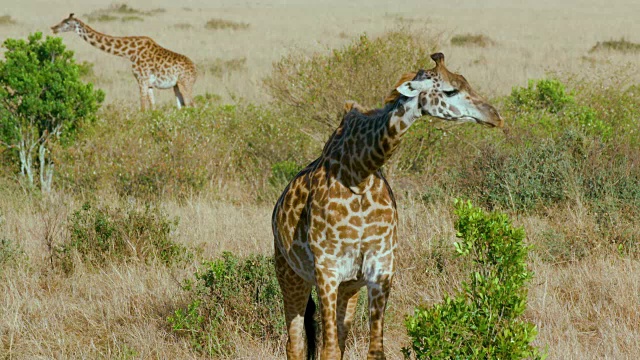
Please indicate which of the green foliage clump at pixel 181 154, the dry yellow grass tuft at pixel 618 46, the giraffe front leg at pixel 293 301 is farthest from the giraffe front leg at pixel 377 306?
the dry yellow grass tuft at pixel 618 46

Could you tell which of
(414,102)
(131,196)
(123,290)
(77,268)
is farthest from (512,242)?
(131,196)

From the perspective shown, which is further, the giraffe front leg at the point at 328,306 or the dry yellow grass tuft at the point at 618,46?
the dry yellow grass tuft at the point at 618,46

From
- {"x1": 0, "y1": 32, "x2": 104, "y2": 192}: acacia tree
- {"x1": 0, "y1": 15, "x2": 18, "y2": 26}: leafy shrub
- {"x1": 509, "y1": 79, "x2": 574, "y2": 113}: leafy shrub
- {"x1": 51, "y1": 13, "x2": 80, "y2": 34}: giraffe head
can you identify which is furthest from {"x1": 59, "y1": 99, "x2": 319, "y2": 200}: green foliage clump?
{"x1": 0, "y1": 15, "x2": 18, "y2": 26}: leafy shrub

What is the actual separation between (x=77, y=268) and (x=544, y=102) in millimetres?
8056

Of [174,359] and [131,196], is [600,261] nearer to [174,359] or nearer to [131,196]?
[174,359]

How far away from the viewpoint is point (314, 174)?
156 inches

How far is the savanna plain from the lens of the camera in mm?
5219

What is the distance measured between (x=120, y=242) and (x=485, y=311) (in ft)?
13.0

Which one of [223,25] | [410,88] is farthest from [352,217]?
[223,25]

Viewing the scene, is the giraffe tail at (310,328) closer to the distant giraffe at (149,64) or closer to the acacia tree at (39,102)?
the acacia tree at (39,102)

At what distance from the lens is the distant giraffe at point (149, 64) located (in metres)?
15.0

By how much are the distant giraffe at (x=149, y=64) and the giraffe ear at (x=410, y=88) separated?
11.9m

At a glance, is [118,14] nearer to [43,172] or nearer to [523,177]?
[43,172]

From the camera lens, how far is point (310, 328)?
4480mm
